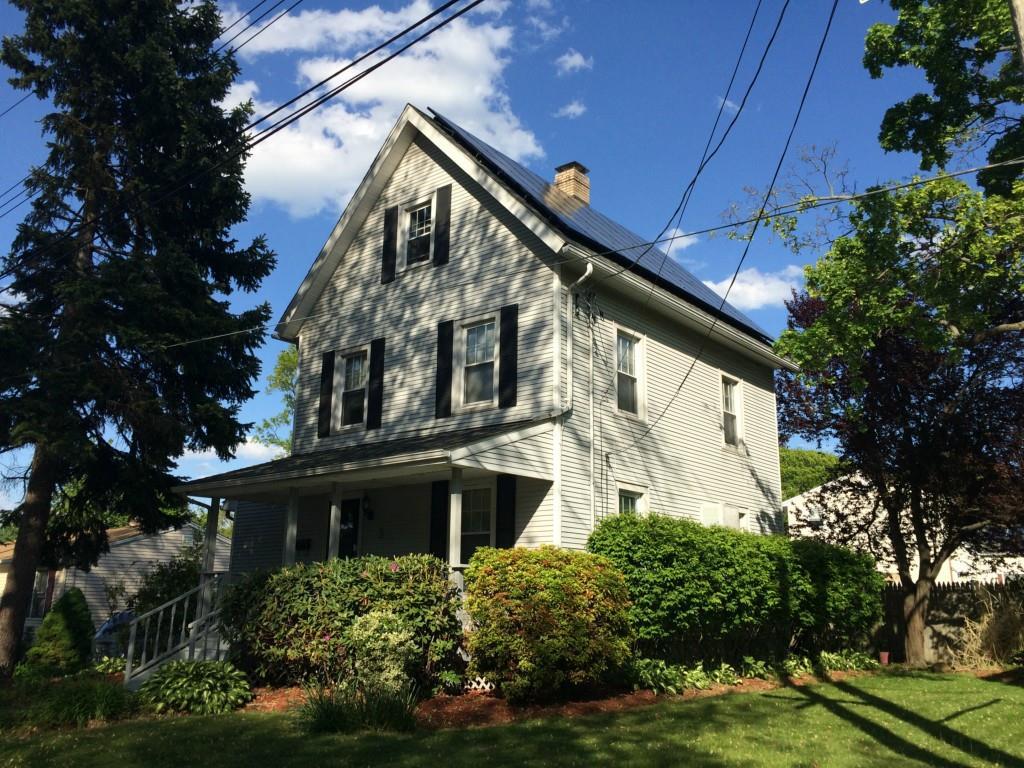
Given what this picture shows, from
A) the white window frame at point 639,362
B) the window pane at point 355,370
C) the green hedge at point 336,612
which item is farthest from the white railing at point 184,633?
the white window frame at point 639,362

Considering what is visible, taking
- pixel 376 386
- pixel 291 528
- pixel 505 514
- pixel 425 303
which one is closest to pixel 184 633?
pixel 291 528

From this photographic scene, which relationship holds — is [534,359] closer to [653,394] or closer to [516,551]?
[653,394]

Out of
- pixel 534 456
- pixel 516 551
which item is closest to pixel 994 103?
pixel 534 456

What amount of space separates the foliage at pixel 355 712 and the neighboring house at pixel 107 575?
2167cm

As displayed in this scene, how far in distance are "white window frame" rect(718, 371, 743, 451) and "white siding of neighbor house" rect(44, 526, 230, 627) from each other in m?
19.4

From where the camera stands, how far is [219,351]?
1811 cm

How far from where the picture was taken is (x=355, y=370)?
1714cm

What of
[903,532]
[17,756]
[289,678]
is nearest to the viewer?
[17,756]

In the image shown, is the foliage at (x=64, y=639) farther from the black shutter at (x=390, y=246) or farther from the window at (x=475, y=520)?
the black shutter at (x=390, y=246)

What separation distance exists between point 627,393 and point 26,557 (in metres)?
12.2

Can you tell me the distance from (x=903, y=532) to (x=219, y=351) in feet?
51.1

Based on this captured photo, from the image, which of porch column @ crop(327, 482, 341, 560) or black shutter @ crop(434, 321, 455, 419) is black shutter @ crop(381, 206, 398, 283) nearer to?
black shutter @ crop(434, 321, 455, 419)

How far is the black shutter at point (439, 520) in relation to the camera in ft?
43.9

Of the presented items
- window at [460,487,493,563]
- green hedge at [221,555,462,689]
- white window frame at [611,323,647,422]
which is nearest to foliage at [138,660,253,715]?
green hedge at [221,555,462,689]
